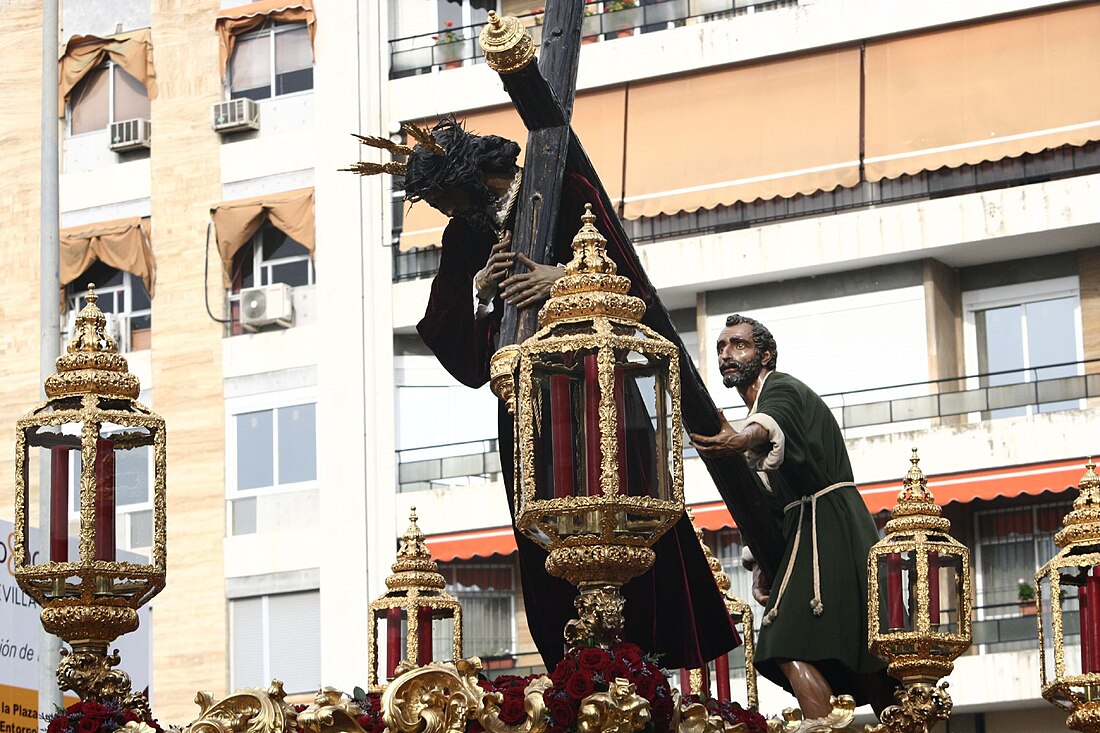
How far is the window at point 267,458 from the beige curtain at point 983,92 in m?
9.26

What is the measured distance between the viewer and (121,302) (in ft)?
122

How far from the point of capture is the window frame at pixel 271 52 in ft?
120

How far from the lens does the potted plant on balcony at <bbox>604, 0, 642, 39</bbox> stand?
34438 mm

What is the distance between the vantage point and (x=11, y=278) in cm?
3797

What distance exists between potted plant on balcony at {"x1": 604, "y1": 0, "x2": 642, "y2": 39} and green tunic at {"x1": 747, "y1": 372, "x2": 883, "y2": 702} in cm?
2393

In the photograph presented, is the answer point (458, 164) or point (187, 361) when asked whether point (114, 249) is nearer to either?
point (187, 361)

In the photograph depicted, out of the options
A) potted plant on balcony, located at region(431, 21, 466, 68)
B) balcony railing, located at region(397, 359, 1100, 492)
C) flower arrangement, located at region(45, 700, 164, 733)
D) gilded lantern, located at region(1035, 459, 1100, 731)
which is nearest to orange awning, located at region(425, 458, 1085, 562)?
balcony railing, located at region(397, 359, 1100, 492)

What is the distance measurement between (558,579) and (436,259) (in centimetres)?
2436

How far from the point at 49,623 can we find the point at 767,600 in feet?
10.7

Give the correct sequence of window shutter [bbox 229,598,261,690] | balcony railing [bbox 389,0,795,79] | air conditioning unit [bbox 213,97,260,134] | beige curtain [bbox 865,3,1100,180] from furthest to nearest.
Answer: air conditioning unit [bbox 213,97,260,134]
window shutter [bbox 229,598,261,690]
balcony railing [bbox 389,0,795,79]
beige curtain [bbox 865,3,1100,180]

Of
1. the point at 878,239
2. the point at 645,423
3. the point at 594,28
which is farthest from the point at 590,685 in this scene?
the point at 594,28

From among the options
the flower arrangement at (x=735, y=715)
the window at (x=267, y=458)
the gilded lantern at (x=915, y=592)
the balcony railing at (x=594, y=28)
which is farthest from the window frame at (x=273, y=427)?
the flower arrangement at (x=735, y=715)

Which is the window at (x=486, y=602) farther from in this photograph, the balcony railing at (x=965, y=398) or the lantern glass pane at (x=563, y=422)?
the lantern glass pane at (x=563, y=422)

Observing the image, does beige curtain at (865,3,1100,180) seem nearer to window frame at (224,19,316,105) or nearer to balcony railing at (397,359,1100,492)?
balcony railing at (397,359,1100,492)
